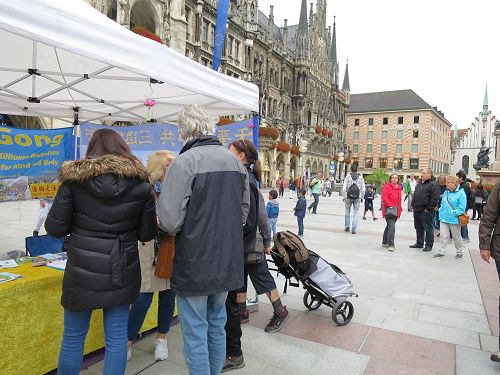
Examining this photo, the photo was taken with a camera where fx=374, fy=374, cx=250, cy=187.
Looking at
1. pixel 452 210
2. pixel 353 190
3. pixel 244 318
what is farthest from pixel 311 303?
pixel 353 190

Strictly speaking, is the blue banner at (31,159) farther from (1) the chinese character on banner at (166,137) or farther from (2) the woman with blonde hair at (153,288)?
(2) the woman with blonde hair at (153,288)

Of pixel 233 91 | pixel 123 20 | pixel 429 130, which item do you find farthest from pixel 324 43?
pixel 233 91

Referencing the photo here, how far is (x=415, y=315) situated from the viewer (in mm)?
4523

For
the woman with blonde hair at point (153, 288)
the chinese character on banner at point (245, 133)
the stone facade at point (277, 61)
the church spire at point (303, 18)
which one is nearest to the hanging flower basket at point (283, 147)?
the stone facade at point (277, 61)

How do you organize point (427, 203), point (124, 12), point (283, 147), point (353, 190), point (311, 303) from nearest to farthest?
point (311, 303) → point (427, 203) → point (353, 190) → point (124, 12) → point (283, 147)

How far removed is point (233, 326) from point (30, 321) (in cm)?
151

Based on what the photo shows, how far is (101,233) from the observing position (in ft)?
7.23

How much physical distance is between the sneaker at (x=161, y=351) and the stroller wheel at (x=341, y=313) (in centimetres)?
179

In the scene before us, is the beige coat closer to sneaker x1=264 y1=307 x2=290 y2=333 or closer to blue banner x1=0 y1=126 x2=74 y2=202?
sneaker x1=264 y1=307 x2=290 y2=333

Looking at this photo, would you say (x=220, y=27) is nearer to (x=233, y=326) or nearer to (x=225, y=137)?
(x=225, y=137)

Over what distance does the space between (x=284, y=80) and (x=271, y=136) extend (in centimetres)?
1506

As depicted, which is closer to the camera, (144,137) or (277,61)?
(144,137)

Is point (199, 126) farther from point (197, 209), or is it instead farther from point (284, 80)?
point (284, 80)

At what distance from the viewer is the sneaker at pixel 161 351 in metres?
3.18
